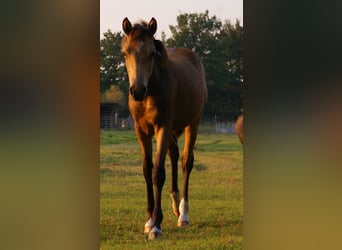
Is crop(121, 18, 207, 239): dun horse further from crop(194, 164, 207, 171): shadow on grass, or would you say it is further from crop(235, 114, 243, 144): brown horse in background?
crop(235, 114, 243, 144): brown horse in background

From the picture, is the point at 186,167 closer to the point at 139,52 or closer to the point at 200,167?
the point at 200,167

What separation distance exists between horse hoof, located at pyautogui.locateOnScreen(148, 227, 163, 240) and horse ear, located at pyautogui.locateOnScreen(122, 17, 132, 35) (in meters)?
0.69

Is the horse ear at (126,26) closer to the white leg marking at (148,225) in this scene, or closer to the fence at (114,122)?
the fence at (114,122)

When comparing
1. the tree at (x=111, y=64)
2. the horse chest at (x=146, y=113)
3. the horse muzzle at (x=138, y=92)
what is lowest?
the horse chest at (x=146, y=113)

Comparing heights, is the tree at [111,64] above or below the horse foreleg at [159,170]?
above

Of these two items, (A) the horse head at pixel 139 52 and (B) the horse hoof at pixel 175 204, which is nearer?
(A) the horse head at pixel 139 52

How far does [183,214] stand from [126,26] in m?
0.69

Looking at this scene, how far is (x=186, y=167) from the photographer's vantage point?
1876 mm

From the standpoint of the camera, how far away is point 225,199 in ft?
5.81

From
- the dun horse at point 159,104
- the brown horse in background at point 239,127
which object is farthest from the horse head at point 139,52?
the brown horse in background at point 239,127

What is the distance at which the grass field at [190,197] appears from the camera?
68.4 inches
